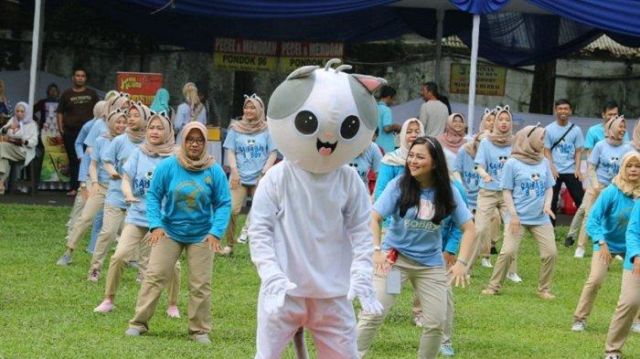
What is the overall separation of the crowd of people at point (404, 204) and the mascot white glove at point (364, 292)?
3cm

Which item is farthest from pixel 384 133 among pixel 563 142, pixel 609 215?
pixel 609 215

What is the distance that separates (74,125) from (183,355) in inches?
432

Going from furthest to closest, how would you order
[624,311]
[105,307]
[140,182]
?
[105,307]
[140,182]
[624,311]

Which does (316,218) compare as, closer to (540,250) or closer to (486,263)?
(540,250)

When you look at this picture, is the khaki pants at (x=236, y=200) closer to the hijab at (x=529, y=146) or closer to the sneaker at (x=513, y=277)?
the sneaker at (x=513, y=277)

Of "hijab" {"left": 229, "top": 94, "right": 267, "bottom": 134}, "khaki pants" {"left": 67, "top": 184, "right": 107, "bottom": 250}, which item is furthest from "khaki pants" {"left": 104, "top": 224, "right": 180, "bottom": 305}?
"hijab" {"left": 229, "top": 94, "right": 267, "bottom": 134}

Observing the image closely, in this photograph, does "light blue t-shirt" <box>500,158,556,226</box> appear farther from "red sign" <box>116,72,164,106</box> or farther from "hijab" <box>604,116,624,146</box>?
"red sign" <box>116,72,164,106</box>

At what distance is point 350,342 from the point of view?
8.05m

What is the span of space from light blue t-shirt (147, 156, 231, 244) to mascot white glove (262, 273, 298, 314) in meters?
3.09

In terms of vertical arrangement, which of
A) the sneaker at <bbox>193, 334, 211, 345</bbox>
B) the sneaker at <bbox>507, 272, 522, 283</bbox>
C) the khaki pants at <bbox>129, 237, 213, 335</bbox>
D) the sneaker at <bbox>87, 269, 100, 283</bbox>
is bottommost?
the sneaker at <bbox>193, 334, 211, 345</bbox>

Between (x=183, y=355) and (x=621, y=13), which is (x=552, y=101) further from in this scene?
(x=183, y=355)

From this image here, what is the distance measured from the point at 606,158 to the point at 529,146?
3260 mm

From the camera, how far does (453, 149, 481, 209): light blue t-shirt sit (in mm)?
15641

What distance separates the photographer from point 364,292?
7.90m
